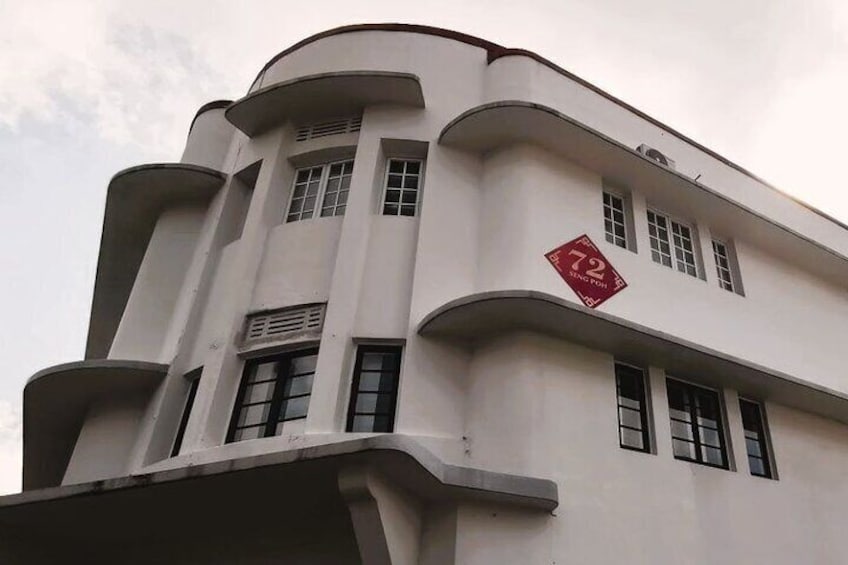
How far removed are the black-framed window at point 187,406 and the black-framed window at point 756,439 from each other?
7.49m

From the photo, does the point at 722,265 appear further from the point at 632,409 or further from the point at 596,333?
the point at 596,333

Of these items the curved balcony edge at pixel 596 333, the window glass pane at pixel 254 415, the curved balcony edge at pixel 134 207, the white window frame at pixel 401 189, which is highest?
the curved balcony edge at pixel 134 207

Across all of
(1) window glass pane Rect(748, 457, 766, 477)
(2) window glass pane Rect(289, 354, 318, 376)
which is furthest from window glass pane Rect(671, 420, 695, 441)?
(2) window glass pane Rect(289, 354, 318, 376)

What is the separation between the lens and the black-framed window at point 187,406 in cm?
865

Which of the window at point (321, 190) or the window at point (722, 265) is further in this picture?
the window at point (722, 265)

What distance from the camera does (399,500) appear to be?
661cm

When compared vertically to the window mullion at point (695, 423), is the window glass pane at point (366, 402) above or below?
below

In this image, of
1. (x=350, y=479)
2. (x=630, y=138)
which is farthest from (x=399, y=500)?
(x=630, y=138)

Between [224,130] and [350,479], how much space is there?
8.33 m

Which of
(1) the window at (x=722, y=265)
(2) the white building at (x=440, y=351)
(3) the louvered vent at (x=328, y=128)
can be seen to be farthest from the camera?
(1) the window at (x=722, y=265)

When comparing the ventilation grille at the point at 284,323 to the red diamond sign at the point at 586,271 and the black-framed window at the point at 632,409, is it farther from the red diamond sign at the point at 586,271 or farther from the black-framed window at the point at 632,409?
the black-framed window at the point at 632,409

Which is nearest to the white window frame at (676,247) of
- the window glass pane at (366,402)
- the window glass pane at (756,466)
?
the window glass pane at (756,466)

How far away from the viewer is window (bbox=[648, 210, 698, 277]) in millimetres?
10297

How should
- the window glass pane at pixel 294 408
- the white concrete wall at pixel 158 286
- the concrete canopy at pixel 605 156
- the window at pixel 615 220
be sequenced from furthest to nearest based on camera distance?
1. the white concrete wall at pixel 158 286
2. the window at pixel 615 220
3. the concrete canopy at pixel 605 156
4. the window glass pane at pixel 294 408
